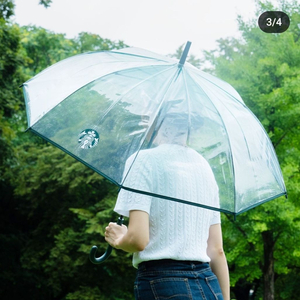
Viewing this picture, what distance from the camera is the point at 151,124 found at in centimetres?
180

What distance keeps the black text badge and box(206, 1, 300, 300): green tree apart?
11 centimetres

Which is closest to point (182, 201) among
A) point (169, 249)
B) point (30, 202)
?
point (169, 249)

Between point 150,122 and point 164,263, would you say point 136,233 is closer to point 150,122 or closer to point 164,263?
point 164,263

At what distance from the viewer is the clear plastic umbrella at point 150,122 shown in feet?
5.57

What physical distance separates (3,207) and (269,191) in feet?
48.2

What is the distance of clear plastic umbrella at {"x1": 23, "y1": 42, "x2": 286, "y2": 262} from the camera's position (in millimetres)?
1699

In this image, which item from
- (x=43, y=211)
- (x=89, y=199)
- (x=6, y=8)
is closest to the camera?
(x=6, y=8)

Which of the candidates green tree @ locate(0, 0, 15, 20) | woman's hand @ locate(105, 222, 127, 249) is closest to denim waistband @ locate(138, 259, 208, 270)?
woman's hand @ locate(105, 222, 127, 249)

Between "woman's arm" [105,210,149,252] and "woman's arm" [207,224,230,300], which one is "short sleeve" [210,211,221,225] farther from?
"woman's arm" [105,210,149,252]

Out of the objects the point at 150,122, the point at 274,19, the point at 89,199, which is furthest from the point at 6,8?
the point at 150,122

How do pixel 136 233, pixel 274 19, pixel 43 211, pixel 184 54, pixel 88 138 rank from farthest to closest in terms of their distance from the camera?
pixel 43 211, pixel 274 19, pixel 184 54, pixel 88 138, pixel 136 233

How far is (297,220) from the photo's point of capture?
9242mm

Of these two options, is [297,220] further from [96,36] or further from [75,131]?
[96,36]

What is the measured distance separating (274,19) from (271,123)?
264 centimetres
